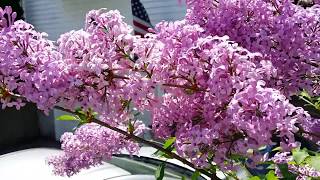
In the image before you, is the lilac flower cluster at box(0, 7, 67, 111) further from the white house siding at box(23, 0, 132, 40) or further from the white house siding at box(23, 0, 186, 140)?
the white house siding at box(23, 0, 132, 40)

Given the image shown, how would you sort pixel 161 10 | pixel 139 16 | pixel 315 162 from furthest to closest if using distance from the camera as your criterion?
1. pixel 161 10
2. pixel 139 16
3. pixel 315 162

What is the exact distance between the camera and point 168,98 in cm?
163

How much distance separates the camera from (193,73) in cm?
144

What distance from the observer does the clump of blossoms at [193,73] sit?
1.36 meters

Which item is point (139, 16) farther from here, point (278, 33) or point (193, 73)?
point (193, 73)

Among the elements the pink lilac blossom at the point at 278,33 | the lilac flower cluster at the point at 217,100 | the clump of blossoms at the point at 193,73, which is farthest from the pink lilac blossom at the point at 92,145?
the pink lilac blossom at the point at 278,33

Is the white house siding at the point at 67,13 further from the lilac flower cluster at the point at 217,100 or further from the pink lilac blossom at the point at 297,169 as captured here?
the lilac flower cluster at the point at 217,100

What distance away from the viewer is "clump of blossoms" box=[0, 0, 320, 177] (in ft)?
4.46

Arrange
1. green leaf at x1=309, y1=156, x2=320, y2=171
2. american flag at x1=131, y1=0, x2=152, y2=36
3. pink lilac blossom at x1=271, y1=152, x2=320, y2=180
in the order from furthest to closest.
Answer: 1. american flag at x1=131, y1=0, x2=152, y2=36
2. pink lilac blossom at x1=271, y1=152, x2=320, y2=180
3. green leaf at x1=309, y1=156, x2=320, y2=171

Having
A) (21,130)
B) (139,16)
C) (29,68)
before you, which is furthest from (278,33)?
(21,130)

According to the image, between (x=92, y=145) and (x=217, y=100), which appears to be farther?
(x=92, y=145)

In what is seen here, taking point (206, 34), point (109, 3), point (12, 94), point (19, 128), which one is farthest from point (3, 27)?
point (19, 128)

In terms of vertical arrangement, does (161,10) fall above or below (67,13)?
above

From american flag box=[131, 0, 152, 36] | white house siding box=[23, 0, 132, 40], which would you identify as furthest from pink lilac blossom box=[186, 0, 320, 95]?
white house siding box=[23, 0, 132, 40]
